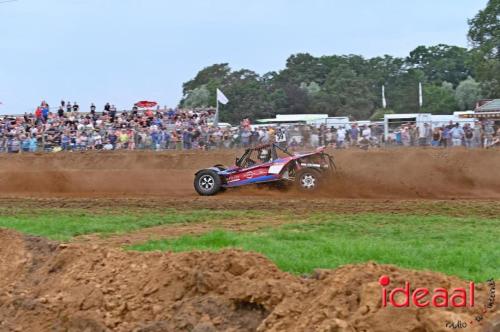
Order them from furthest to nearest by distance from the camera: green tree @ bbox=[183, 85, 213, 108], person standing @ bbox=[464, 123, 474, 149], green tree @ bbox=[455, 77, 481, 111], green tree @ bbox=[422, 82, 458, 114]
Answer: green tree @ bbox=[183, 85, 213, 108], green tree @ bbox=[422, 82, 458, 114], green tree @ bbox=[455, 77, 481, 111], person standing @ bbox=[464, 123, 474, 149]

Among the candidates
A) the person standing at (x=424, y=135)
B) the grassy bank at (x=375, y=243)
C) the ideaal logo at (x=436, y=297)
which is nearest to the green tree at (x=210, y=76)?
the person standing at (x=424, y=135)

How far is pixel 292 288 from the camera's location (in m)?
6.46

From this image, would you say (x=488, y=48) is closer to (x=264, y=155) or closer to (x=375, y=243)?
(x=264, y=155)

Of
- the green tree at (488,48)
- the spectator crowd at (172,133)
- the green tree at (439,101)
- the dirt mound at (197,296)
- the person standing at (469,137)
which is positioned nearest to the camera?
the dirt mound at (197,296)

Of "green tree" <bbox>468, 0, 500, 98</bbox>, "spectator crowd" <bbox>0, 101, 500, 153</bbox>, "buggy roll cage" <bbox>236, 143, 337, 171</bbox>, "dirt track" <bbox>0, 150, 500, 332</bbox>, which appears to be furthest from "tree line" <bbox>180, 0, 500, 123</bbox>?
"dirt track" <bbox>0, 150, 500, 332</bbox>

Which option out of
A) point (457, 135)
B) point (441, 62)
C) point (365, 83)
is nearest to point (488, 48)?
point (365, 83)

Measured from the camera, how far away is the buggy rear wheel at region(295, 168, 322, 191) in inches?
725

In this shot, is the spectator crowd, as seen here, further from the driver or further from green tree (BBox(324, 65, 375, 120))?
green tree (BBox(324, 65, 375, 120))

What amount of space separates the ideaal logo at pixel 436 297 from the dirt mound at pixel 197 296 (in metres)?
0.06

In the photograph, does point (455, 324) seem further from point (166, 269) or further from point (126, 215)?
point (126, 215)

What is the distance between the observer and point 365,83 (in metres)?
78.6

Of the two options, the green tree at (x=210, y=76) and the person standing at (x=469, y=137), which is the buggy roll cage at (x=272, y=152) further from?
the green tree at (x=210, y=76)

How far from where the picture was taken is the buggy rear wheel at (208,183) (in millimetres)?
19016

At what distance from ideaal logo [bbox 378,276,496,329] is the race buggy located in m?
12.7
